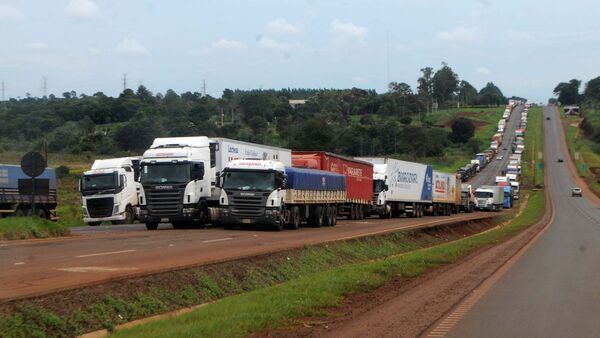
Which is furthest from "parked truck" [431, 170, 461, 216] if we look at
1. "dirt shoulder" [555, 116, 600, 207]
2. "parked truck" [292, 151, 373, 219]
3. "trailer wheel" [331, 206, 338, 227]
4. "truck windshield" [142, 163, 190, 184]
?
"truck windshield" [142, 163, 190, 184]

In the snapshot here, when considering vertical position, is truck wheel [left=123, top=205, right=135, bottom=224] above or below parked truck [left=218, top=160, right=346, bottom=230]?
below

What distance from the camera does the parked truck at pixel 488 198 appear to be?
87.9 m

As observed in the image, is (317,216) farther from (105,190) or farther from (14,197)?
(14,197)

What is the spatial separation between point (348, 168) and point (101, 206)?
50.1 feet

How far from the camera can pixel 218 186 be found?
34438mm

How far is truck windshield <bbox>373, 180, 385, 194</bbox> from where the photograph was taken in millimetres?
56675

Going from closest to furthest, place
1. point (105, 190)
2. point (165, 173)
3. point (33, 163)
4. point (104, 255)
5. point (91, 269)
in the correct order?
point (91, 269) < point (104, 255) < point (33, 163) < point (165, 173) < point (105, 190)

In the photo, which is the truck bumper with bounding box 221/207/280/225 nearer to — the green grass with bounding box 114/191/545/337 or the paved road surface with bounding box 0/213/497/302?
the paved road surface with bounding box 0/213/497/302

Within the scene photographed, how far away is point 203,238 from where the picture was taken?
2823cm

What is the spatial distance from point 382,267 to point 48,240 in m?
12.2

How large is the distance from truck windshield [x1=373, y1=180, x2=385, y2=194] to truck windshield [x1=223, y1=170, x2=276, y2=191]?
2342 centimetres

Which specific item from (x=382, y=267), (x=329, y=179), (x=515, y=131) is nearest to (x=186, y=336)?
(x=382, y=267)

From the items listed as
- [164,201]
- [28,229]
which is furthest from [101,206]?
[28,229]

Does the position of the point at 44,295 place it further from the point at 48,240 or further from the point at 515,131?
the point at 515,131
